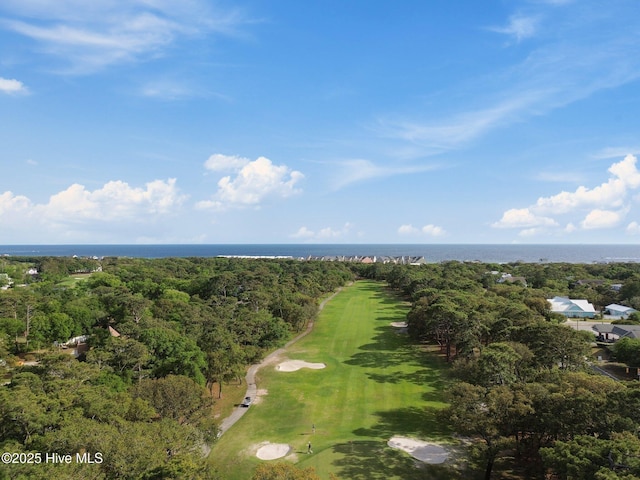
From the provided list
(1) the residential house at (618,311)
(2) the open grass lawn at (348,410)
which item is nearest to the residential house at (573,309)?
(1) the residential house at (618,311)

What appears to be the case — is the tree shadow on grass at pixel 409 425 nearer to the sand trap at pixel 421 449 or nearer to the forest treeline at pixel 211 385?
the sand trap at pixel 421 449

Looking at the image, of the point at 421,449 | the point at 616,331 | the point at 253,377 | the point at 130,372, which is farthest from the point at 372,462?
the point at 616,331

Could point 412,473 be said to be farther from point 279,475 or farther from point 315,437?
point 279,475

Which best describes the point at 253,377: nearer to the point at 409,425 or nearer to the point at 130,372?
the point at 130,372

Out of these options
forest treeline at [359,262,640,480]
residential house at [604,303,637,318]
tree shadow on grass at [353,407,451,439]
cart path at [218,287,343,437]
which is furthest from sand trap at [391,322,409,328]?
residential house at [604,303,637,318]

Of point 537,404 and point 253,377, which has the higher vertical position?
point 537,404
